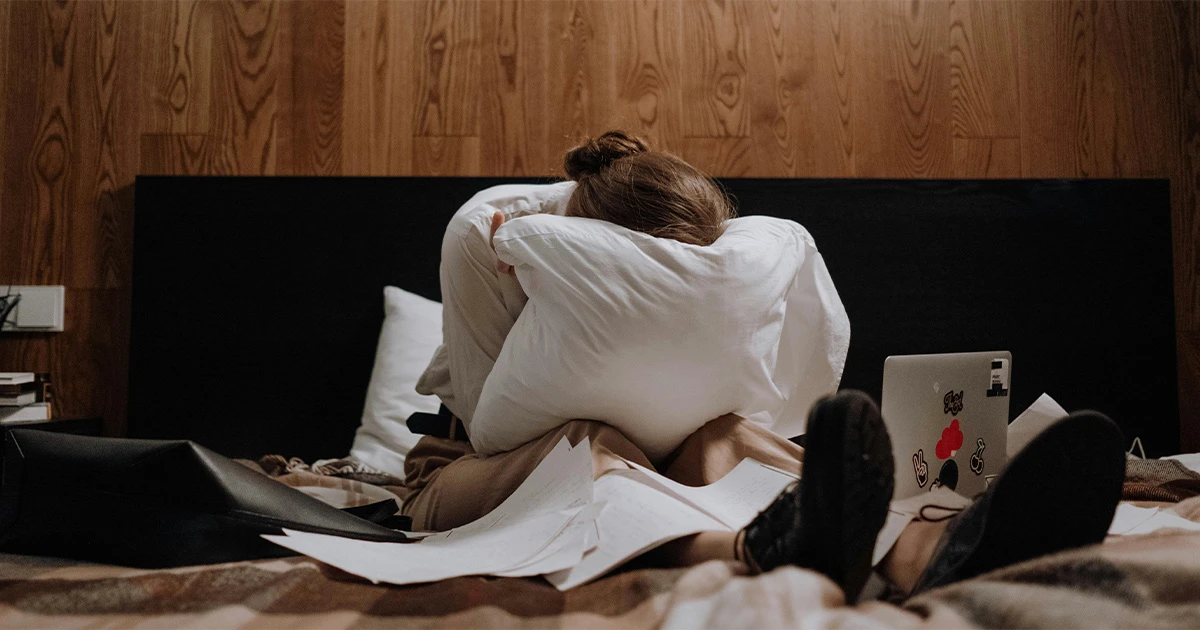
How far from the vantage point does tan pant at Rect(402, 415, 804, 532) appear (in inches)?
41.4

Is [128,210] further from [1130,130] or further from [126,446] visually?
[1130,130]

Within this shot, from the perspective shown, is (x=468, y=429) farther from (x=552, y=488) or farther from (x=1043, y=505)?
(x=1043, y=505)

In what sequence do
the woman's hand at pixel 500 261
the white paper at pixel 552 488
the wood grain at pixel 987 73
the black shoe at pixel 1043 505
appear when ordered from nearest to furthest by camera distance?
the black shoe at pixel 1043 505
the white paper at pixel 552 488
the woman's hand at pixel 500 261
the wood grain at pixel 987 73

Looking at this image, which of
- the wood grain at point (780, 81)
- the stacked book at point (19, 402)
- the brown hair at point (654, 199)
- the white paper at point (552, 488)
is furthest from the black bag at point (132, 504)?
the wood grain at point (780, 81)

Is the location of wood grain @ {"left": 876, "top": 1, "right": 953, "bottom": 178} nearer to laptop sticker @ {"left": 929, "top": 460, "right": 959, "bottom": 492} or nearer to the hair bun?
the hair bun

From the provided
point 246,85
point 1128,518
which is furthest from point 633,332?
point 246,85

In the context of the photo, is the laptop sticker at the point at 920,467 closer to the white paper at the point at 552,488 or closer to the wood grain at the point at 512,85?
the white paper at the point at 552,488

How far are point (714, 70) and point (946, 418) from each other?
1463mm

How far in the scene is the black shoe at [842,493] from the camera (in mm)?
646

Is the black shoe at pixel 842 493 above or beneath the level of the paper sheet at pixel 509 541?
above

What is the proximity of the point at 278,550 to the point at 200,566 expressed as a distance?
75 millimetres

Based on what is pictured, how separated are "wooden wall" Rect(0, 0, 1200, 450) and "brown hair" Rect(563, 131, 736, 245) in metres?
1.07

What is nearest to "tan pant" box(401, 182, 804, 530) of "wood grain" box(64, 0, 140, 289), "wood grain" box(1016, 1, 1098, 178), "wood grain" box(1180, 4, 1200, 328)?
"wood grain" box(64, 0, 140, 289)

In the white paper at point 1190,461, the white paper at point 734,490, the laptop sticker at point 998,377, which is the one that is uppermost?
the laptop sticker at point 998,377
